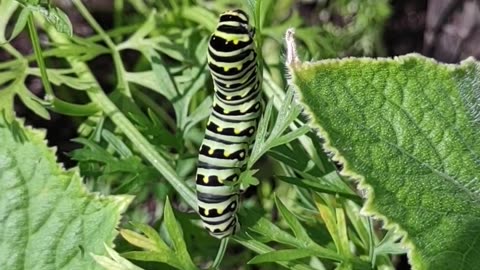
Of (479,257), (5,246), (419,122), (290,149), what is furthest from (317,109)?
(5,246)

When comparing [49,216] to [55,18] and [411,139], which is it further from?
[411,139]

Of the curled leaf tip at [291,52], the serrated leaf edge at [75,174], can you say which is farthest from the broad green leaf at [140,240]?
the curled leaf tip at [291,52]

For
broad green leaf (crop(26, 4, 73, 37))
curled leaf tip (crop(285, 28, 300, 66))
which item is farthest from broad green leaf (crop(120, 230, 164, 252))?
curled leaf tip (crop(285, 28, 300, 66))

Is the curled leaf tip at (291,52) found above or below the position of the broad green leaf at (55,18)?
above

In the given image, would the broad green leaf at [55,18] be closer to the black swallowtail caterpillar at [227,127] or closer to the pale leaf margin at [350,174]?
the black swallowtail caterpillar at [227,127]

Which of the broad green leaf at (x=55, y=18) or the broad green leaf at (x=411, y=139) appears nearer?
the broad green leaf at (x=411, y=139)

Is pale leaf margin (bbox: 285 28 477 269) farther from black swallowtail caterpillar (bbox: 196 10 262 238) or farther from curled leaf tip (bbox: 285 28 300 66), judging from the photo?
black swallowtail caterpillar (bbox: 196 10 262 238)
